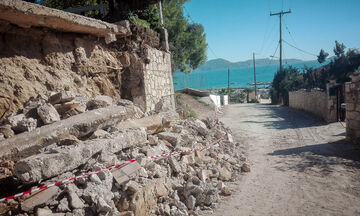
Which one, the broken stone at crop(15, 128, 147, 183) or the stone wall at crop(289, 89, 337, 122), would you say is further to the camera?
the stone wall at crop(289, 89, 337, 122)

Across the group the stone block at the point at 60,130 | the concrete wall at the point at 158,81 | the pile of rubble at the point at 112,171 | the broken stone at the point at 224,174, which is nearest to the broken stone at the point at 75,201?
the pile of rubble at the point at 112,171

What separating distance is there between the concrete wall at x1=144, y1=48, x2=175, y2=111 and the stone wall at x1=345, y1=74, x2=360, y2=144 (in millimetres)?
6042

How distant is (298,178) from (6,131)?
5.68 m

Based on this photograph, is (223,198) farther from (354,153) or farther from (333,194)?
(354,153)

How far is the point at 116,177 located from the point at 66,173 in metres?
0.68

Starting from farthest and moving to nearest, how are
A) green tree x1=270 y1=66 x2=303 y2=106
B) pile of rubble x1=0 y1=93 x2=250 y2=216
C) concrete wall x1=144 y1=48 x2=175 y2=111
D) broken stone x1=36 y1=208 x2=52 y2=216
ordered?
green tree x1=270 y1=66 x2=303 y2=106 < concrete wall x1=144 y1=48 x2=175 y2=111 < pile of rubble x1=0 y1=93 x2=250 y2=216 < broken stone x1=36 y1=208 x2=52 y2=216

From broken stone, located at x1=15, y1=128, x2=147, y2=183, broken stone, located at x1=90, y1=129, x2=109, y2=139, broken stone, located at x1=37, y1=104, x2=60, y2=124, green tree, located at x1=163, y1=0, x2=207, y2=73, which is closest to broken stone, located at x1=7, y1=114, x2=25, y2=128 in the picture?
broken stone, located at x1=37, y1=104, x2=60, y2=124

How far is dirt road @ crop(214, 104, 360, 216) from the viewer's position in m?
4.00

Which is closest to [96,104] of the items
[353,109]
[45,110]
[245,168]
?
[45,110]

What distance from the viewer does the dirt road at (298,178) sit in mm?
4004

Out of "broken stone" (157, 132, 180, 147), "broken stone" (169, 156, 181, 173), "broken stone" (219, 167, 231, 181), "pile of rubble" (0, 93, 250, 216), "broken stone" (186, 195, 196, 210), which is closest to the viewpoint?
"pile of rubble" (0, 93, 250, 216)

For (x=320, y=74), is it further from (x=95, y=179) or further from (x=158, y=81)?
(x=95, y=179)

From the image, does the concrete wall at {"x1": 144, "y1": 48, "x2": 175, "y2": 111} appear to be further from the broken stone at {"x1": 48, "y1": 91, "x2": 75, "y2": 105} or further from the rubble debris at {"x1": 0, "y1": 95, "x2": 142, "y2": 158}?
the broken stone at {"x1": 48, "y1": 91, "x2": 75, "y2": 105}

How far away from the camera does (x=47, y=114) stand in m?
3.73
